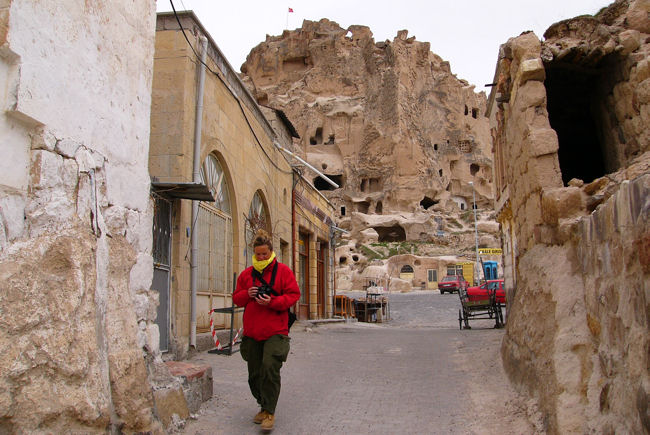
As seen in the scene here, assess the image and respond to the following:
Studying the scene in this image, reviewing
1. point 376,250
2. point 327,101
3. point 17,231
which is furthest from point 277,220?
point 327,101

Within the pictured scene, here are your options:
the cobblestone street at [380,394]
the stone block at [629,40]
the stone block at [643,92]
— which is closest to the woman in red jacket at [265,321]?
the cobblestone street at [380,394]

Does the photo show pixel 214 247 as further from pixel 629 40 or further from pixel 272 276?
pixel 629 40

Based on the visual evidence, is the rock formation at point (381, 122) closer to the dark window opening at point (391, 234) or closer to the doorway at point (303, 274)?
the dark window opening at point (391, 234)

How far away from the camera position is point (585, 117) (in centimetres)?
830

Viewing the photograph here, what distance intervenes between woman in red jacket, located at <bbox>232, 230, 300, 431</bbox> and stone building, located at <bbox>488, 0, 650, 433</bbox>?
7.18ft

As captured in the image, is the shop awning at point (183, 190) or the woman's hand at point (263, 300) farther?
the shop awning at point (183, 190)

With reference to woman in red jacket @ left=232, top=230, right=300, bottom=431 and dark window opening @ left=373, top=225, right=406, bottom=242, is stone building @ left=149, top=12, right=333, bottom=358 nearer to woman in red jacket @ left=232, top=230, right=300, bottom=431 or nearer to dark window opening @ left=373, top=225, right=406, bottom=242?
woman in red jacket @ left=232, top=230, right=300, bottom=431

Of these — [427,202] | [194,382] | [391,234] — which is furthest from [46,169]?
[427,202]

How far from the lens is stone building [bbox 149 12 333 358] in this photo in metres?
7.75

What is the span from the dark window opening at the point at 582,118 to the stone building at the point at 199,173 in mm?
5374

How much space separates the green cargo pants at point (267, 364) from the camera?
446cm

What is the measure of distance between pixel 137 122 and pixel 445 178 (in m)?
63.4

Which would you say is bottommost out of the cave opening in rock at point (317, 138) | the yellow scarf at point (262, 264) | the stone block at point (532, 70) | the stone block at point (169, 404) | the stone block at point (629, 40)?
the stone block at point (169, 404)

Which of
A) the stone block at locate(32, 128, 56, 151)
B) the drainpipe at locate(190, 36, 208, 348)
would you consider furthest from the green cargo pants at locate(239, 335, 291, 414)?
the drainpipe at locate(190, 36, 208, 348)
